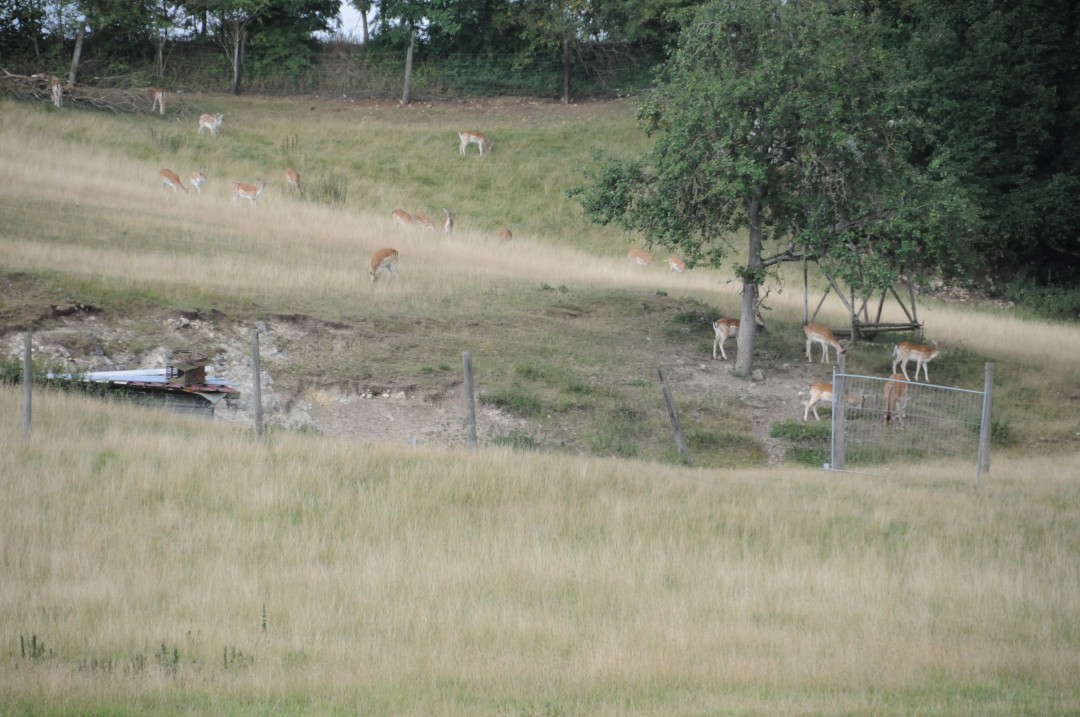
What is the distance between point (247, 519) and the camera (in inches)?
524

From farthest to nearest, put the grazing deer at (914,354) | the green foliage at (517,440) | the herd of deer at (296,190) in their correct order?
1. the herd of deer at (296,190)
2. the grazing deer at (914,354)
3. the green foliage at (517,440)

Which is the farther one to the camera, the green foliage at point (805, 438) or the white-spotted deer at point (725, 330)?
the white-spotted deer at point (725, 330)

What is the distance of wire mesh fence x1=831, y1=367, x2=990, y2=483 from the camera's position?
58.3ft

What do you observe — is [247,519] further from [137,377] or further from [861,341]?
[861,341]

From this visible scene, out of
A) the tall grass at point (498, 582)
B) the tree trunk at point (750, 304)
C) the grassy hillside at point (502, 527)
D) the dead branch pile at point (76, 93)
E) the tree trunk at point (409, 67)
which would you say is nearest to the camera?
the tall grass at point (498, 582)

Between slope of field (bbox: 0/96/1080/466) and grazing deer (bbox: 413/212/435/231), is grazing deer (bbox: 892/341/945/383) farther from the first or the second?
grazing deer (bbox: 413/212/435/231)

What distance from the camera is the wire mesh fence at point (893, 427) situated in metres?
17.8

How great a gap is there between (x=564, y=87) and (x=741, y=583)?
50721 millimetres

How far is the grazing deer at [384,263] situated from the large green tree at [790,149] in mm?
6135

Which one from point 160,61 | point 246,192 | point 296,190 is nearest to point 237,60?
point 160,61

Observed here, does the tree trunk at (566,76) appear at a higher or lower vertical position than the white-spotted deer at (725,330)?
higher

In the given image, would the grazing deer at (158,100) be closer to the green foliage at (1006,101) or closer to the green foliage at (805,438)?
the green foliage at (1006,101)

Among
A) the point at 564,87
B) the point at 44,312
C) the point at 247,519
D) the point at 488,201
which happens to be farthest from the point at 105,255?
the point at 564,87

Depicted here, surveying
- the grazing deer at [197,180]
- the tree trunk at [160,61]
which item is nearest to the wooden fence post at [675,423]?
the grazing deer at [197,180]
